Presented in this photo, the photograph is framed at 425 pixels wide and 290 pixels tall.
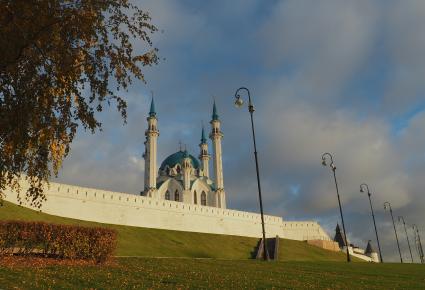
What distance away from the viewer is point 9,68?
10.3m

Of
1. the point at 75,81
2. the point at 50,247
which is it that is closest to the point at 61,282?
the point at 75,81

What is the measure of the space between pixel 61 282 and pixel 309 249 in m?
60.8

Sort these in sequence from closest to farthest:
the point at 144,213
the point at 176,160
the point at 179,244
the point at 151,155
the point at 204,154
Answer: the point at 179,244, the point at 144,213, the point at 151,155, the point at 176,160, the point at 204,154

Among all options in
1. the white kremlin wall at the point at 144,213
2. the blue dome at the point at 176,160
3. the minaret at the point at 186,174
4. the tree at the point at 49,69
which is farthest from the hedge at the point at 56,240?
the blue dome at the point at 176,160

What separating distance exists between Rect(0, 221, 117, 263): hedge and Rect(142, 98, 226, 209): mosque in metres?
63.0

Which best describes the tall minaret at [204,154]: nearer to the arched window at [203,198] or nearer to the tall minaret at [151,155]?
the arched window at [203,198]

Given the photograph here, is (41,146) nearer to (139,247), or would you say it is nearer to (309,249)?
(139,247)

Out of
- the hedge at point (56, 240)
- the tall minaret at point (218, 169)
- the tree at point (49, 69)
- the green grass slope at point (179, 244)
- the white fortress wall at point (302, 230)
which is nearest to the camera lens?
the tree at point (49, 69)

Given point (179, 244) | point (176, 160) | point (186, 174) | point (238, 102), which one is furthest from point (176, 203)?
point (238, 102)

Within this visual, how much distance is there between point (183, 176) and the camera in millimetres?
96000

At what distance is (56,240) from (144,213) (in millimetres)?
50803

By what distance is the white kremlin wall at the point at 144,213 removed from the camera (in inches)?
2357

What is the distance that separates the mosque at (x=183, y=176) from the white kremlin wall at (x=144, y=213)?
30.5ft

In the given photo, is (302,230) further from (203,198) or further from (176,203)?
(176,203)
